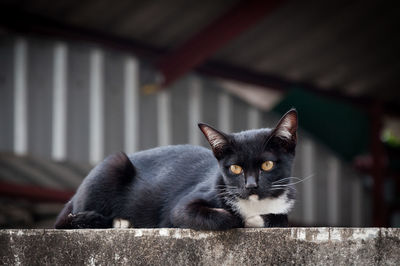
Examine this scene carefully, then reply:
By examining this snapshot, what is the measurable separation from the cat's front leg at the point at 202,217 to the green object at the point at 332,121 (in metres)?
5.63

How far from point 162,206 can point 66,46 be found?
425cm

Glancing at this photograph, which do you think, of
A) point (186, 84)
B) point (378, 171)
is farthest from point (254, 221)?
point (378, 171)

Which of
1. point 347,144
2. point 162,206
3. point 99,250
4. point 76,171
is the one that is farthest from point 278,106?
point 99,250

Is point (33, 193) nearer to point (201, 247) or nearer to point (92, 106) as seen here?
point (92, 106)

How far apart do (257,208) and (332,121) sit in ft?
20.7

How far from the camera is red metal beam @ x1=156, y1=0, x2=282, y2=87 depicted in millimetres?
6988

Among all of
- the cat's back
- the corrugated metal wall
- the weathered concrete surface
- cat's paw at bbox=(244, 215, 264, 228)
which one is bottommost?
the weathered concrete surface

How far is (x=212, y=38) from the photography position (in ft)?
24.3

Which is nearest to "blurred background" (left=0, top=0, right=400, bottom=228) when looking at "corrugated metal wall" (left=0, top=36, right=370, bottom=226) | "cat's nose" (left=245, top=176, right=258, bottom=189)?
"corrugated metal wall" (left=0, top=36, right=370, bottom=226)

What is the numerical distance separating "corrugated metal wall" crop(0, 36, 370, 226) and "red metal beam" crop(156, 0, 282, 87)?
41 centimetres

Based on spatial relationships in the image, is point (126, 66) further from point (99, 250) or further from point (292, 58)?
point (99, 250)

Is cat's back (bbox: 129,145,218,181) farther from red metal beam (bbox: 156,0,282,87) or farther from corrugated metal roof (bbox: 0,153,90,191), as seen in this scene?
corrugated metal roof (bbox: 0,153,90,191)

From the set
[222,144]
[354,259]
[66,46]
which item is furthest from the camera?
[66,46]

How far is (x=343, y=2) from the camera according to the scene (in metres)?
7.38
